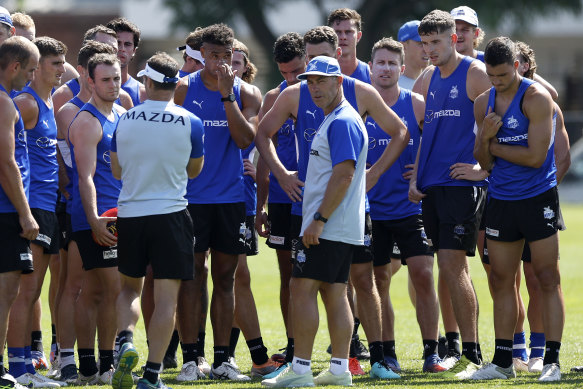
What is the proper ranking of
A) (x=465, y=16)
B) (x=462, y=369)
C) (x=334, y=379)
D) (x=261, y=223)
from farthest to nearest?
(x=465, y=16), (x=261, y=223), (x=462, y=369), (x=334, y=379)

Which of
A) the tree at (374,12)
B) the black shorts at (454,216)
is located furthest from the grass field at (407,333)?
the tree at (374,12)

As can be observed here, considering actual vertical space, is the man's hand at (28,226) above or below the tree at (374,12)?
below

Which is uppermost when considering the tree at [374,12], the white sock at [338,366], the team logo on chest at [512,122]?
the tree at [374,12]

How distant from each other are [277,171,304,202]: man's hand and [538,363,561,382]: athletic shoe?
237 centimetres

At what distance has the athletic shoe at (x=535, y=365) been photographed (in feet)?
28.2

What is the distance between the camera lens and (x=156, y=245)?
23.9ft

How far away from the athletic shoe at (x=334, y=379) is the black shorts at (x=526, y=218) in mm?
1656

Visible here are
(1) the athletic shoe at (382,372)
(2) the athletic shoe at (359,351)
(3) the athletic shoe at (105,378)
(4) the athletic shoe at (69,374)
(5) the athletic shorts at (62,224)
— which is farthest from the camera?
(2) the athletic shoe at (359,351)

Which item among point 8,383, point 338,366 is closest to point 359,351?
point 338,366

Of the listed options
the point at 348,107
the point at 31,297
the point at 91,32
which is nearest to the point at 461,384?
the point at 348,107

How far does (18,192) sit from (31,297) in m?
1.16

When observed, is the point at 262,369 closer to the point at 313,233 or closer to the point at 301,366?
the point at 301,366

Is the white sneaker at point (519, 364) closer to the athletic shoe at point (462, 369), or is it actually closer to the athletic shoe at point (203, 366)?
the athletic shoe at point (462, 369)

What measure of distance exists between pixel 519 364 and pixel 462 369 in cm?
86
